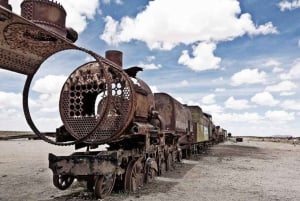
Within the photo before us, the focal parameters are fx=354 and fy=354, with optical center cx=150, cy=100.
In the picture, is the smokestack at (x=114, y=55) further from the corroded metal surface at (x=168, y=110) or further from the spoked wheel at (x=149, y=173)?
the corroded metal surface at (x=168, y=110)

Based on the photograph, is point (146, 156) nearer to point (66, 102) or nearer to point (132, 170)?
point (132, 170)

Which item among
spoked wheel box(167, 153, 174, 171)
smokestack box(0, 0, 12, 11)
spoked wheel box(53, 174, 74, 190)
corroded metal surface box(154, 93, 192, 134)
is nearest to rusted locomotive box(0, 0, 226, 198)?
spoked wheel box(53, 174, 74, 190)

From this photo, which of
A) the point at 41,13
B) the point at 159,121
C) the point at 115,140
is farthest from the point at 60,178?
the point at 41,13

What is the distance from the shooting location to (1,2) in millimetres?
4477

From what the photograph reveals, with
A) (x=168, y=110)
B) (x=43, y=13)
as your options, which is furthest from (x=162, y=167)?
(x=43, y=13)

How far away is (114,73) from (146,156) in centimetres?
275

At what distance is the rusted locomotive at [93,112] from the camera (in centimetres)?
541

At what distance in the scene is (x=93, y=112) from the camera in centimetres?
892

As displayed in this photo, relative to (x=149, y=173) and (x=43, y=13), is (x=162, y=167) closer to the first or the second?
(x=149, y=173)

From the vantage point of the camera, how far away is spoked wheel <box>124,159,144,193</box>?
28.2ft

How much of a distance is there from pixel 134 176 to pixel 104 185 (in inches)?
49.0

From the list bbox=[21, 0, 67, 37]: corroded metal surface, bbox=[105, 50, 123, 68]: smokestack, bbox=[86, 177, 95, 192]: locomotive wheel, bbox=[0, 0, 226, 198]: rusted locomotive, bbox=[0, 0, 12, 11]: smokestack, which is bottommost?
bbox=[86, 177, 95, 192]: locomotive wheel

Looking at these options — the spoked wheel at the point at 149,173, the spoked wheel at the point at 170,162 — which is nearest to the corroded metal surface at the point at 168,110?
the spoked wheel at the point at 170,162

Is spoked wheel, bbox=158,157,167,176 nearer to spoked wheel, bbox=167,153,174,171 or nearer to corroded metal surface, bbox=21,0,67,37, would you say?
spoked wheel, bbox=167,153,174,171
